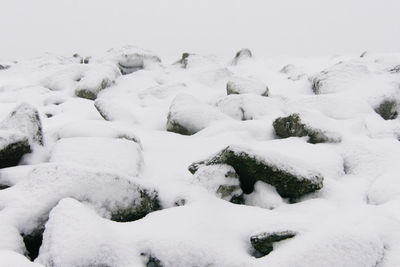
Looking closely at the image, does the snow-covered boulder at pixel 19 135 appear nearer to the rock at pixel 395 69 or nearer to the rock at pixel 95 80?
the rock at pixel 95 80

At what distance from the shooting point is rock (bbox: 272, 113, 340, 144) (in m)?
6.04


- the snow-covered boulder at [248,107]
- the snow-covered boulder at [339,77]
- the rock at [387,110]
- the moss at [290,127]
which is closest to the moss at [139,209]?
the moss at [290,127]

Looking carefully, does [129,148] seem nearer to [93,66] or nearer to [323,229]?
[323,229]

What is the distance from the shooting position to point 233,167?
4773 millimetres

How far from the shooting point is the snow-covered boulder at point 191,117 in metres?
6.98

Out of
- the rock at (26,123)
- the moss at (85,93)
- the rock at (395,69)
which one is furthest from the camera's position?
the moss at (85,93)

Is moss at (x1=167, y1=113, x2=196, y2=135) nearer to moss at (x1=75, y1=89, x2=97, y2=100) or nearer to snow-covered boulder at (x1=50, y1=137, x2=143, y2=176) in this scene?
snow-covered boulder at (x1=50, y1=137, x2=143, y2=176)

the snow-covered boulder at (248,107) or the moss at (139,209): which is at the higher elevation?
→ the moss at (139,209)

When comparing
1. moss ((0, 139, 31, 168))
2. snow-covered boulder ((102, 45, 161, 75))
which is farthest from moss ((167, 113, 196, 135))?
snow-covered boulder ((102, 45, 161, 75))

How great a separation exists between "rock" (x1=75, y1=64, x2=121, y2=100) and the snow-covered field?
44 cm

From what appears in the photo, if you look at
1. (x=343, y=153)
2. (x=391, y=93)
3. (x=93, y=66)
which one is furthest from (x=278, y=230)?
(x=93, y=66)

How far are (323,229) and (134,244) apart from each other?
173cm

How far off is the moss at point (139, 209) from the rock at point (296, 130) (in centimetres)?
284

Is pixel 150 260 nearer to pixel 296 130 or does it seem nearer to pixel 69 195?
pixel 69 195
